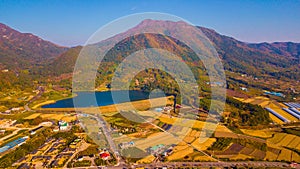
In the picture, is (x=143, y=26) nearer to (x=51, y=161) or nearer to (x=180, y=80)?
(x=180, y=80)

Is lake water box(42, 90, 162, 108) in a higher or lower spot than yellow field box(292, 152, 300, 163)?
higher

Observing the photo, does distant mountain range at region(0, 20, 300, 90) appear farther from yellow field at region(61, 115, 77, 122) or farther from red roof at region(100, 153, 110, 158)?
red roof at region(100, 153, 110, 158)

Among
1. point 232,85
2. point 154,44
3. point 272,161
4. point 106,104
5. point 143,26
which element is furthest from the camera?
point 143,26

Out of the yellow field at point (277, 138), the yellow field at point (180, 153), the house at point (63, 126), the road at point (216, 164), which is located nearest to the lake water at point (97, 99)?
the house at point (63, 126)

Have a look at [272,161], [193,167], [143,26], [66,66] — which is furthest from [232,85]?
[143,26]

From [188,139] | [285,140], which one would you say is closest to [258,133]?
[285,140]

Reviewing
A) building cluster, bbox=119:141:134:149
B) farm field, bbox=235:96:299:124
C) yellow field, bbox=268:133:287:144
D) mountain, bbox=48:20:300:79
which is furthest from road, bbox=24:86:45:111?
farm field, bbox=235:96:299:124

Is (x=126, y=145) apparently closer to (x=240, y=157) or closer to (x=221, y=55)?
(x=240, y=157)
